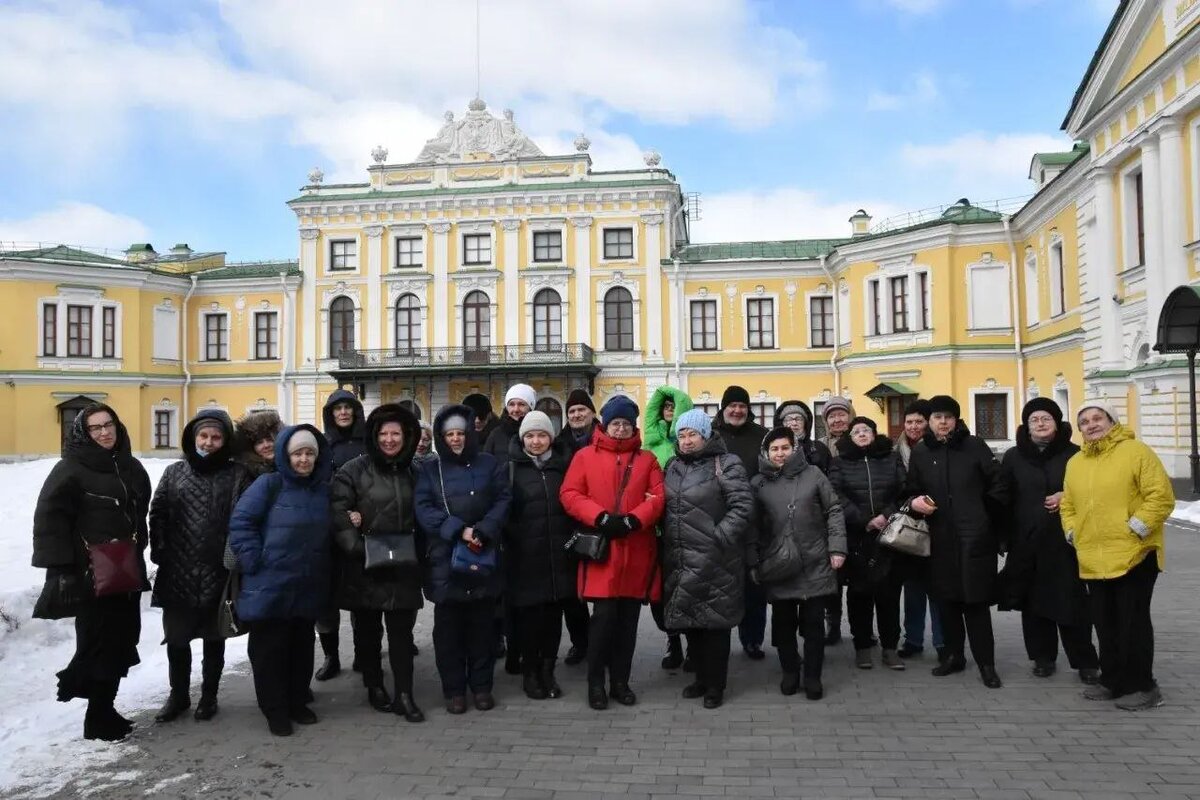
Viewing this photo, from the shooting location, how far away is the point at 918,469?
18.2ft

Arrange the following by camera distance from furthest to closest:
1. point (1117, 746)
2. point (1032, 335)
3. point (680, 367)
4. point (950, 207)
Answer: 1. point (680, 367)
2. point (950, 207)
3. point (1032, 335)
4. point (1117, 746)

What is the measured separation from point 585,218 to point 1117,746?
27287 millimetres

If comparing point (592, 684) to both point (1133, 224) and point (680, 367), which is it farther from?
point (680, 367)

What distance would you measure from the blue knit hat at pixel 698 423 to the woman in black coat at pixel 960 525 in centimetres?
144

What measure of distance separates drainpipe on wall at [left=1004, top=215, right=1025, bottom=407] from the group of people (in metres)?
21.0

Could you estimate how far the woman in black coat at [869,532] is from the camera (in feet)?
18.5

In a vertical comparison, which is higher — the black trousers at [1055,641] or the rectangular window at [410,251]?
the rectangular window at [410,251]

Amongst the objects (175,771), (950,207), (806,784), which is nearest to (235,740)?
(175,771)

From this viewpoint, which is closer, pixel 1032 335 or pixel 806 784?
pixel 806 784

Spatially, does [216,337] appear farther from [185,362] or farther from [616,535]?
[616,535]

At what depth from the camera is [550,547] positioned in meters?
5.20

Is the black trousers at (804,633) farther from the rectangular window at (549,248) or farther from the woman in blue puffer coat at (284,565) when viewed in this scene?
the rectangular window at (549,248)

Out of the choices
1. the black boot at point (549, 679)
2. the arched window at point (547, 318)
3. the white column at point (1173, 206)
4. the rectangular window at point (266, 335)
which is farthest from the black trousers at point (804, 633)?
the rectangular window at point (266, 335)

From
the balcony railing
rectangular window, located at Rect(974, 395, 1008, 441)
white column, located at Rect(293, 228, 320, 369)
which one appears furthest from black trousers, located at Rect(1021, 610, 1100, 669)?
white column, located at Rect(293, 228, 320, 369)
